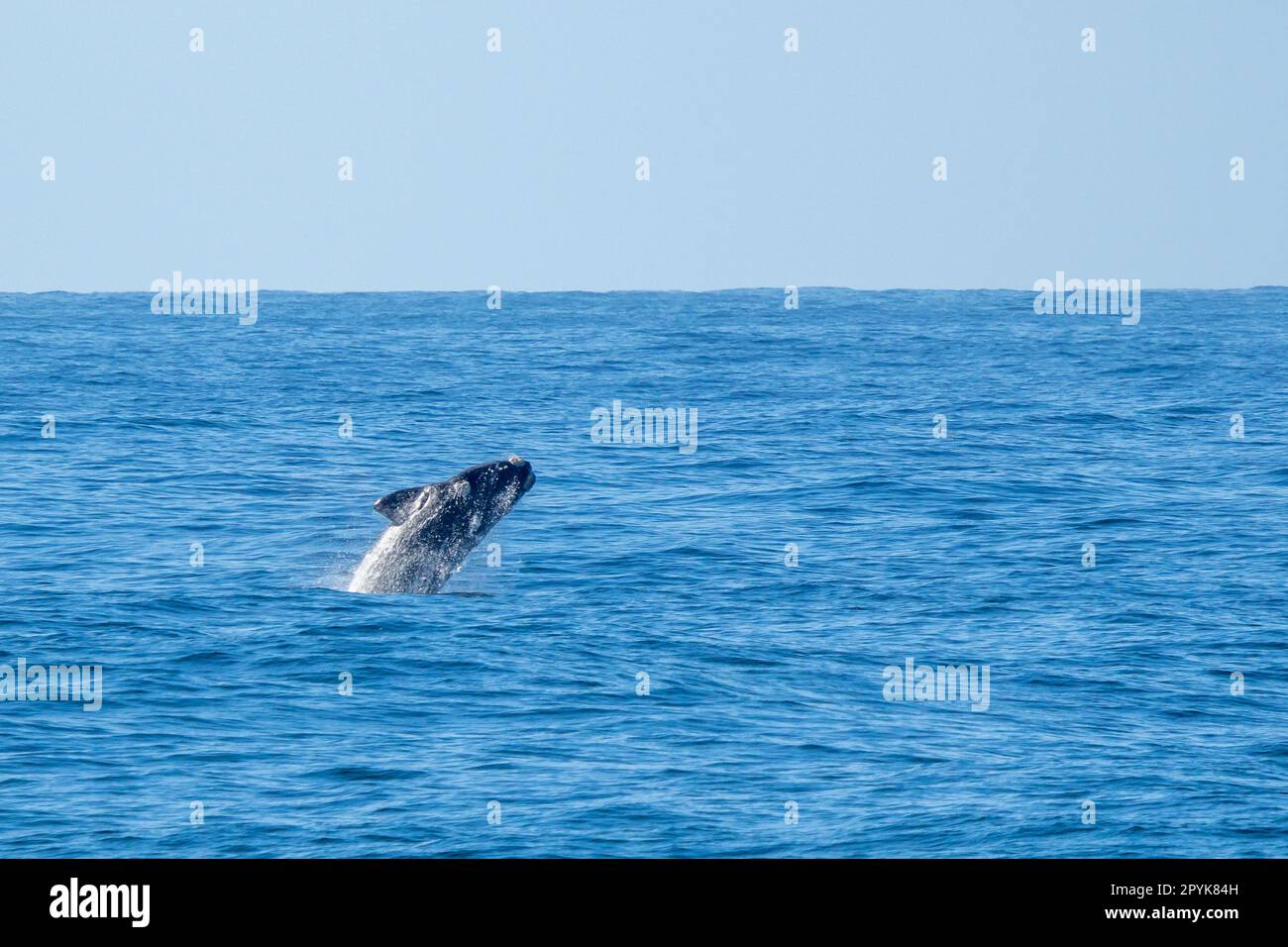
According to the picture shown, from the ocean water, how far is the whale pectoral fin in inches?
66.8

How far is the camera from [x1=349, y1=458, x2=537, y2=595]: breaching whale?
81.8 ft

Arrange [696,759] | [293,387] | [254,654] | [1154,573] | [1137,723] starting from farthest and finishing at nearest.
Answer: [293,387]
[1154,573]
[254,654]
[1137,723]
[696,759]

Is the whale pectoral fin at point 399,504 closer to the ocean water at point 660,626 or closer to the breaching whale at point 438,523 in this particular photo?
the breaching whale at point 438,523

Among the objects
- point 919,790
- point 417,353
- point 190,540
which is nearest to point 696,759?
point 919,790

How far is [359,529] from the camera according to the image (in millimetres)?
32469

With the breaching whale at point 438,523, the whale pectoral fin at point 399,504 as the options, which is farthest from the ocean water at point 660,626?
the whale pectoral fin at point 399,504

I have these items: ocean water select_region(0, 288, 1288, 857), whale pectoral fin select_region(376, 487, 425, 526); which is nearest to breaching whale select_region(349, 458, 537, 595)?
whale pectoral fin select_region(376, 487, 425, 526)

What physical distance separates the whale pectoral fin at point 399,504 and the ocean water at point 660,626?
1.70 m

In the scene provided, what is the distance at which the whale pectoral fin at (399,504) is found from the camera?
23875 millimetres

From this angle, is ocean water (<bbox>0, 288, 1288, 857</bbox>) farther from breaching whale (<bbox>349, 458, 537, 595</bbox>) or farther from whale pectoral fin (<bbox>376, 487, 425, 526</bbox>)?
whale pectoral fin (<bbox>376, 487, 425, 526</bbox>)

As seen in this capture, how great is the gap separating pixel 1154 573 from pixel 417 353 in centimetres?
5167
